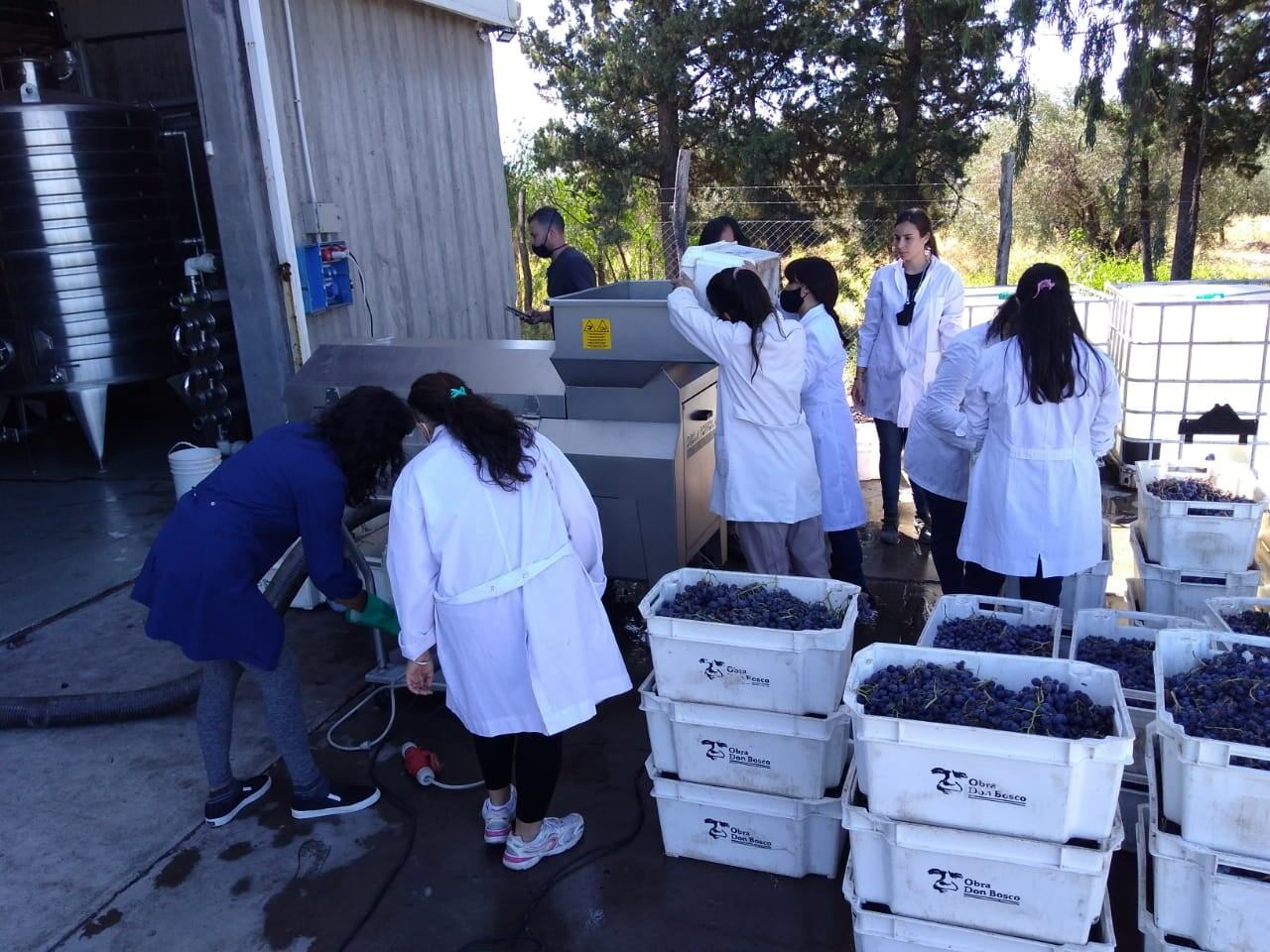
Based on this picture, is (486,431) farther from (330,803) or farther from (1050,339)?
(1050,339)

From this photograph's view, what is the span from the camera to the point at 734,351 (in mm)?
3193

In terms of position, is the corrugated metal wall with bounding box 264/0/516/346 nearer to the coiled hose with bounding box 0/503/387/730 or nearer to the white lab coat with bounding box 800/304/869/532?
the coiled hose with bounding box 0/503/387/730

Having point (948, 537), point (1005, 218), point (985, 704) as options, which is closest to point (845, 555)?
point (948, 537)

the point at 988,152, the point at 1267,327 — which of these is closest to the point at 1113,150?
the point at 988,152

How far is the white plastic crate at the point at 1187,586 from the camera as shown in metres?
3.22

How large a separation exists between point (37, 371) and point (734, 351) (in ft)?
15.7

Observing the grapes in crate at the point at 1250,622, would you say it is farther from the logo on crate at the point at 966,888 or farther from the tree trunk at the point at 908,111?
the tree trunk at the point at 908,111

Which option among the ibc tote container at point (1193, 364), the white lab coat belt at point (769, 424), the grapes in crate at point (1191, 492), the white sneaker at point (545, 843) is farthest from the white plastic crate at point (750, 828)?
the ibc tote container at point (1193, 364)

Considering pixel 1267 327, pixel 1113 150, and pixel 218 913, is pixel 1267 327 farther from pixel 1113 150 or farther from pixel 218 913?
pixel 1113 150

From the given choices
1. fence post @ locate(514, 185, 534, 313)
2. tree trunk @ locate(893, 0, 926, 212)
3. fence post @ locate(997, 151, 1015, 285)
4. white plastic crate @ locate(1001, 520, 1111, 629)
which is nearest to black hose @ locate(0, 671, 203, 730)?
white plastic crate @ locate(1001, 520, 1111, 629)

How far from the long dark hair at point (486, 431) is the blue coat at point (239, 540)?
40 centimetres

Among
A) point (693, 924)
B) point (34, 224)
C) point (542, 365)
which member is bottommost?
point (693, 924)

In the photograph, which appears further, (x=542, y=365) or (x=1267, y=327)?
(x=1267, y=327)

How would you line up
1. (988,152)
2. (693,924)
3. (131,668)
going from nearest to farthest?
(693,924), (131,668), (988,152)
